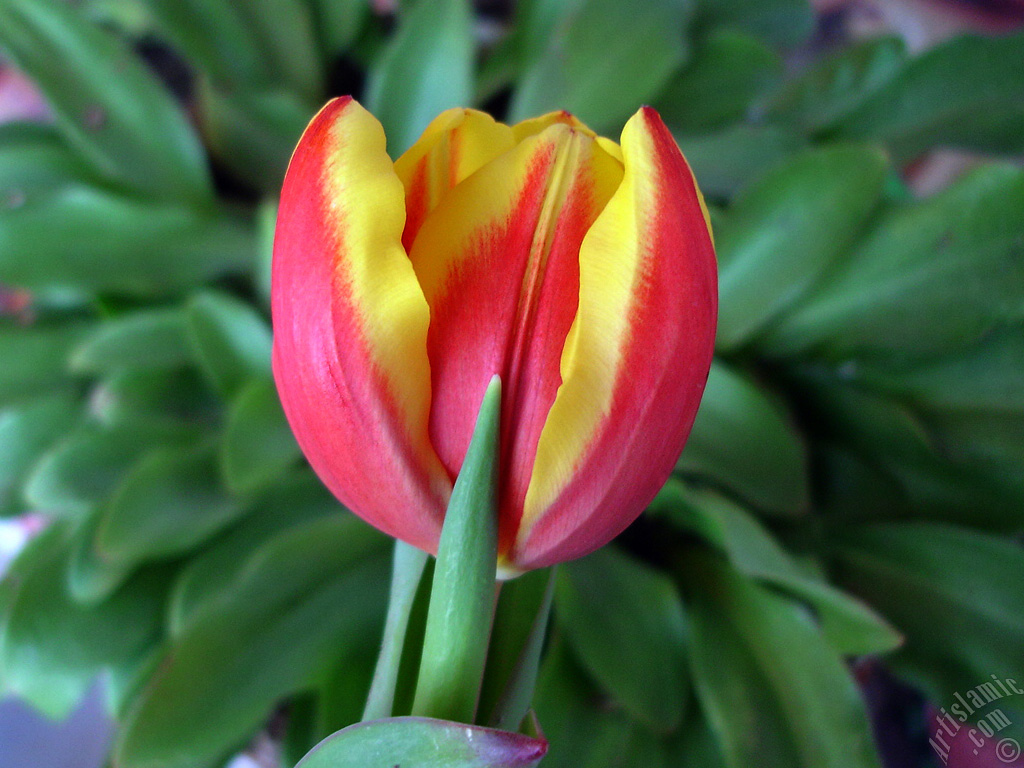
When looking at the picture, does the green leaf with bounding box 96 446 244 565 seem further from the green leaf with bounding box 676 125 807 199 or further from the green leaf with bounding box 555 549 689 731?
the green leaf with bounding box 676 125 807 199

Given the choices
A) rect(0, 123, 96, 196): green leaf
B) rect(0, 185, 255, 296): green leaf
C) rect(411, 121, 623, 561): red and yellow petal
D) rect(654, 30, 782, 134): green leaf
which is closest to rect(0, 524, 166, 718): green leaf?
rect(0, 185, 255, 296): green leaf

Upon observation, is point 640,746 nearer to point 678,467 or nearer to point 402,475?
point 678,467

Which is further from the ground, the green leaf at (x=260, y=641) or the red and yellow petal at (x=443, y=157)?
the red and yellow petal at (x=443, y=157)

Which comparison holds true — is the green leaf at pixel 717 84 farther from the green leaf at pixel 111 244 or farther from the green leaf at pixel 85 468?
the green leaf at pixel 85 468

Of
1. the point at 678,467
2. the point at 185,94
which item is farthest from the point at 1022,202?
the point at 185,94

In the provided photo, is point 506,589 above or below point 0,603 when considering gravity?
above

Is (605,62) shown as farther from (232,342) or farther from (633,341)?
(633,341)

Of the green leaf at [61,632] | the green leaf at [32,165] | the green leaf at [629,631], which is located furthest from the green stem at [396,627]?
the green leaf at [32,165]
